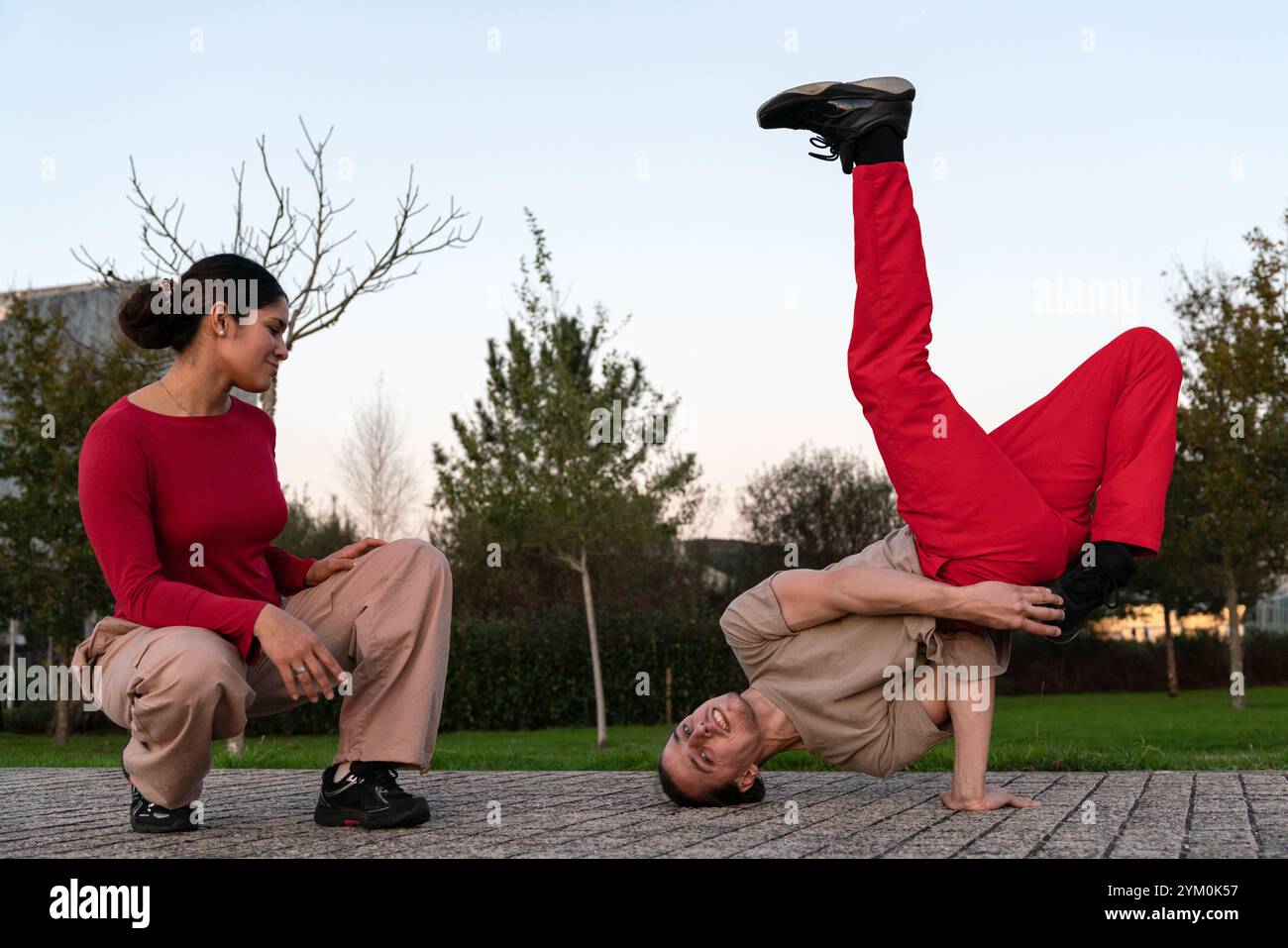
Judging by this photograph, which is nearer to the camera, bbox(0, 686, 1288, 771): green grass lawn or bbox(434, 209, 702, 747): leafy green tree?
bbox(0, 686, 1288, 771): green grass lawn

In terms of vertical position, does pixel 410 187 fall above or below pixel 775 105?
above

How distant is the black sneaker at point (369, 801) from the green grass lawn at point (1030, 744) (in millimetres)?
3296

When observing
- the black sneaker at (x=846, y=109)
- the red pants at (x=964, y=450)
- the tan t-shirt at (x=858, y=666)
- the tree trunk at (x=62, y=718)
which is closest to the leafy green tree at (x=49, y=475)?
the tree trunk at (x=62, y=718)

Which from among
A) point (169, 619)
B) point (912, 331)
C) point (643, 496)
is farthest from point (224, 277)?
point (643, 496)

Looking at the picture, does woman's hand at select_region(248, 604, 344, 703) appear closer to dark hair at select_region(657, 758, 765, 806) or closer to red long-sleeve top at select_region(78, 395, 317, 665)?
red long-sleeve top at select_region(78, 395, 317, 665)

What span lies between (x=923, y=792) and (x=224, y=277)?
3159mm

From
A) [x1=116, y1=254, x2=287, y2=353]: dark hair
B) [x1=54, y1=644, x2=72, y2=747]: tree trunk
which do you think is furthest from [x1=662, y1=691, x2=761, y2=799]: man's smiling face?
[x1=54, y1=644, x2=72, y2=747]: tree trunk

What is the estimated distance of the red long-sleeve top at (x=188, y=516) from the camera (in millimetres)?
3557

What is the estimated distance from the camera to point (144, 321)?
3859 millimetres

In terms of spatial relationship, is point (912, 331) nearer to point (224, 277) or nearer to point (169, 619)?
point (224, 277)

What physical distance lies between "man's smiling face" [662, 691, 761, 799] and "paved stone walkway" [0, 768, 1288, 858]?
107 millimetres

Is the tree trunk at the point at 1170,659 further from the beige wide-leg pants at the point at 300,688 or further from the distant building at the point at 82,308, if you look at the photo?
the beige wide-leg pants at the point at 300,688

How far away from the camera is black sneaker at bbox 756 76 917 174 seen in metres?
3.96

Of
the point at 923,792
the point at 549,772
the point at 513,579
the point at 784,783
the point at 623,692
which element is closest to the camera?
the point at 923,792
